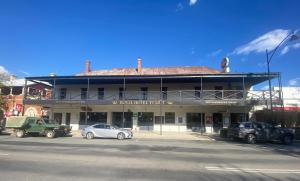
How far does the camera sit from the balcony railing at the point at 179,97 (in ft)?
88.4

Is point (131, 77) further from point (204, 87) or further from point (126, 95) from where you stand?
point (204, 87)

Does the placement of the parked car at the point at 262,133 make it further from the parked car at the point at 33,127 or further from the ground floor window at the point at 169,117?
the parked car at the point at 33,127

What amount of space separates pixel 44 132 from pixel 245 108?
20.7m

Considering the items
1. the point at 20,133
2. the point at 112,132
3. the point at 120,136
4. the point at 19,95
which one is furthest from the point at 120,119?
the point at 19,95

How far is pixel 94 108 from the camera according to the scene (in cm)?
3284

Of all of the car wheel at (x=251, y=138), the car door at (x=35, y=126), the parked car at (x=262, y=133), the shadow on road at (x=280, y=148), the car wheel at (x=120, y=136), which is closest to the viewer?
the shadow on road at (x=280, y=148)

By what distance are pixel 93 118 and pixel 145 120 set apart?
6308 mm

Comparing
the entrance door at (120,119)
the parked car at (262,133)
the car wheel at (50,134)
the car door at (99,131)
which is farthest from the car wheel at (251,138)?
the entrance door at (120,119)

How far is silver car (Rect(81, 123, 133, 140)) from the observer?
71.9 feet

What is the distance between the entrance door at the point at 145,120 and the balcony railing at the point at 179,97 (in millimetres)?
1719

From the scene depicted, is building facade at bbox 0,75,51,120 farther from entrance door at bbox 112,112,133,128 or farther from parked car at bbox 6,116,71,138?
parked car at bbox 6,116,71,138

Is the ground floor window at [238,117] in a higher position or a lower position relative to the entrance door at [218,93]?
lower

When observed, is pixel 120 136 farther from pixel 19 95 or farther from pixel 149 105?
pixel 19 95

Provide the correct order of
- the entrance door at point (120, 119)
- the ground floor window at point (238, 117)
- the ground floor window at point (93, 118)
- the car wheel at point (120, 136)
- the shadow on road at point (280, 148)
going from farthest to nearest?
the ground floor window at point (93, 118) → the entrance door at point (120, 119) → the ground floor window at point (238, 117) → the car wheel at point (120, 136) → the shadow on road at point (280, 148)
